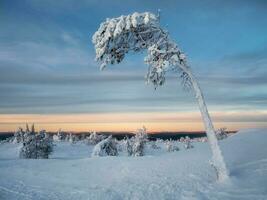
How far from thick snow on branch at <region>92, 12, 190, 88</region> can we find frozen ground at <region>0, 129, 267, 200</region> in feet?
19.5

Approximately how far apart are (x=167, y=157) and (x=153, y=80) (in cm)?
970

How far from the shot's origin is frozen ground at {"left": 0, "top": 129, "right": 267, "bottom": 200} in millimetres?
21141

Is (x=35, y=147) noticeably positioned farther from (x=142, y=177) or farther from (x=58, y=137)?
(x=58, y=137)

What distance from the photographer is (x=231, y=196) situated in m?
20.4

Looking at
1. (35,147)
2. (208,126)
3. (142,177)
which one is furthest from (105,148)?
(208,126)

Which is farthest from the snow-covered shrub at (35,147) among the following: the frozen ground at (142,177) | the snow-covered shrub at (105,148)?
the frozen ground at (142,177)

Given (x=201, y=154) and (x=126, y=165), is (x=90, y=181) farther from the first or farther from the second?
(x=201, y=154)

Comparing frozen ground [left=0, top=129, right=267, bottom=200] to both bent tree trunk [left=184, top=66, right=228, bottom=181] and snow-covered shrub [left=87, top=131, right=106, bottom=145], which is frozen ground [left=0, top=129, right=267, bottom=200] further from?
snow-covered shrub [left=87, top=131, right=106, bottom=145]

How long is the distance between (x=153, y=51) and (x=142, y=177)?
25.9ft

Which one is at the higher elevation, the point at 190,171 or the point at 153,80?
the point at 153,80

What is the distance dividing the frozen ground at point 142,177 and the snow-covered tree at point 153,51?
6.64 ft

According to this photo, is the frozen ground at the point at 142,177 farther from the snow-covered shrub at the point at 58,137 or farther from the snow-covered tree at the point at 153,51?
the snow-covered shrub at the point at 58,137

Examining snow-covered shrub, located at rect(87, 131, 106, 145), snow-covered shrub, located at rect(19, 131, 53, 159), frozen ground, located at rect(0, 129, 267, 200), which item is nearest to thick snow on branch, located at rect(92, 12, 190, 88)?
frozen ground, located at rect(0, 129, 267, 200)

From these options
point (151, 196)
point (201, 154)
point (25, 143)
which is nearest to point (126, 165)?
point (201, 154)
